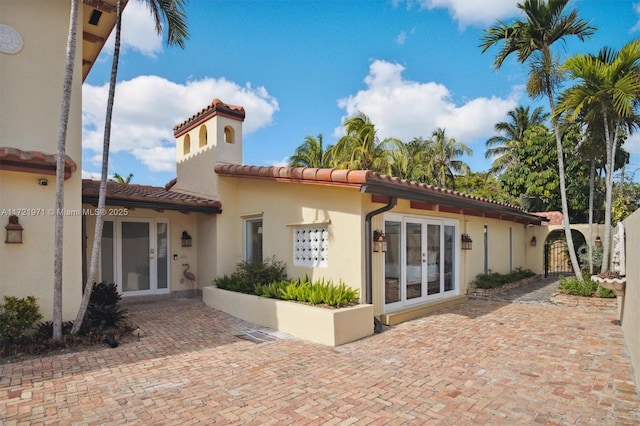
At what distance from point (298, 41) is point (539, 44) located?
805cm

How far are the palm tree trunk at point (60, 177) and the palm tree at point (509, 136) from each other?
3166 centimetres

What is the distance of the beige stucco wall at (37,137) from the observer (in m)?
7.06

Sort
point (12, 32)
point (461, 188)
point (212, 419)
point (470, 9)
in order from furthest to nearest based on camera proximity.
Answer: point (461, 188) < point (470, 9) < point (12, 32) < point (212, 419)

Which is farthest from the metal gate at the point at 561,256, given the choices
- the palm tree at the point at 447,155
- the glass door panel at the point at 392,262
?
the glass door panel at the point at 392,262

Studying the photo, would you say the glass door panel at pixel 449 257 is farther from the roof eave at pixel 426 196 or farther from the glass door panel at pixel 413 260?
the glass door panel at pixel 413 260

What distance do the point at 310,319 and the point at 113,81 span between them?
640 centimetres

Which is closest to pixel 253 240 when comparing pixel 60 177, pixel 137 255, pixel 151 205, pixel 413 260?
pixel 151 205

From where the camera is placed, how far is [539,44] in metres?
11.8

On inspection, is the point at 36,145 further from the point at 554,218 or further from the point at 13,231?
the point at 554,218

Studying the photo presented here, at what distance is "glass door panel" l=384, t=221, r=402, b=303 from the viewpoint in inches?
363

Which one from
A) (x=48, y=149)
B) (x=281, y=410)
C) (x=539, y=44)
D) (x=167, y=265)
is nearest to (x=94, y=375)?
(x=281, y=410)

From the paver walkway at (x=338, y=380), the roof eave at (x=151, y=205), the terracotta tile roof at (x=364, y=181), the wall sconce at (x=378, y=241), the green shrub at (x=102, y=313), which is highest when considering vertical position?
the terracotta tile roof at (x=364, y=181)

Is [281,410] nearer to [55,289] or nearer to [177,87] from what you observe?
[55,289]

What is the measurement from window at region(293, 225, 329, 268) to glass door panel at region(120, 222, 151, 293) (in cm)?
533
